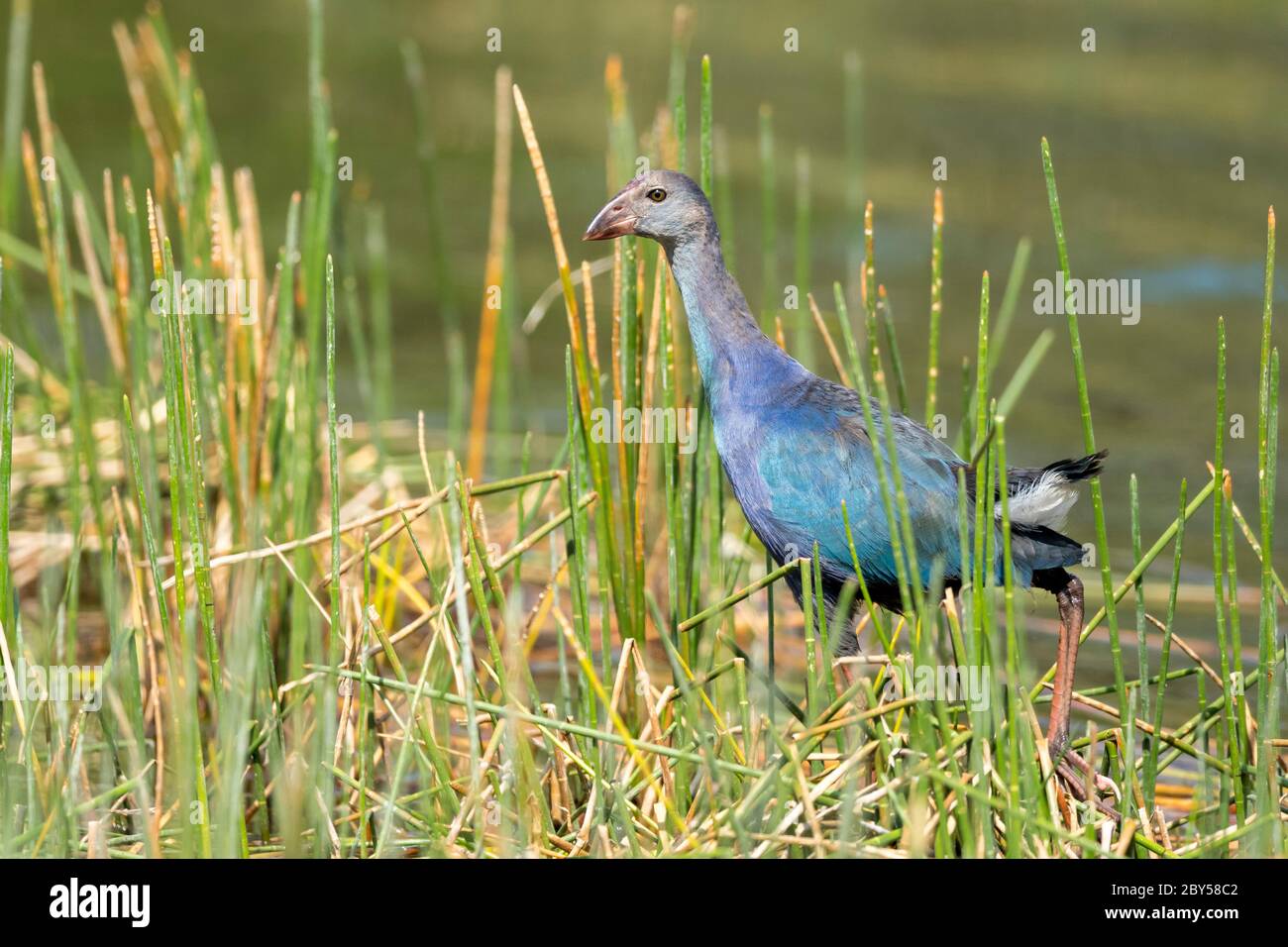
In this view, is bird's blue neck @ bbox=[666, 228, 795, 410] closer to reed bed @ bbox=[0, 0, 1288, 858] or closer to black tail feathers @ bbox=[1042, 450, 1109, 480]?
reed bed @ bbox=[0, 0, 1288, 858]

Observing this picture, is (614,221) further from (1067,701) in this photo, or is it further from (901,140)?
(901,140)

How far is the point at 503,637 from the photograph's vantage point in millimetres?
3307

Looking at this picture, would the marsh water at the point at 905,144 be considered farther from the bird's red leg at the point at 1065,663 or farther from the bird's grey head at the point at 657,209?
the bird's grey head at the point at 657,209

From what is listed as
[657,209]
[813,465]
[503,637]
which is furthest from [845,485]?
[503,637]

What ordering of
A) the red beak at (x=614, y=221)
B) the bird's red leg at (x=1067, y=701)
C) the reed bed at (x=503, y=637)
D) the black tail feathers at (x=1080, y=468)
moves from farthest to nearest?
the red beak at (x=614, y=221) < the bird's red leg at (x=1067, y=701) < the black tail feathers at (x=1080, y=468) < the reed bed at (x=503, y=637)

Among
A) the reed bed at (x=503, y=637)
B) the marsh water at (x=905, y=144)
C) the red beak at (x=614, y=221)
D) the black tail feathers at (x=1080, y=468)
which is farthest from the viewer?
the marsh water at (x=905, y=144)

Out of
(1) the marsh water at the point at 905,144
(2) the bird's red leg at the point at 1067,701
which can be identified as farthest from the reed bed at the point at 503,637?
(1) the marsh water at the point at 905,144

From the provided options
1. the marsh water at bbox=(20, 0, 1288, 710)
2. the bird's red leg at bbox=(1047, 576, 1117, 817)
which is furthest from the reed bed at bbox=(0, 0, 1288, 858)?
the marsh water at bbox=(20, 0, 1288, 710)

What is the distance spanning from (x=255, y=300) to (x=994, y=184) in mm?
5423

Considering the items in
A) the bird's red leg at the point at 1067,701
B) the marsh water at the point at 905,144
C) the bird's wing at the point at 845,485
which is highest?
the marsh water at the point at 905,144

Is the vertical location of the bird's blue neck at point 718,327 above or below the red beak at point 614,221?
below

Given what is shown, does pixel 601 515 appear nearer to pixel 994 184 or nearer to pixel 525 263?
pixel 525 263

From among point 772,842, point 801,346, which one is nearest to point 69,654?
point 772,842

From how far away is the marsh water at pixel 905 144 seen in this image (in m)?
6.63
